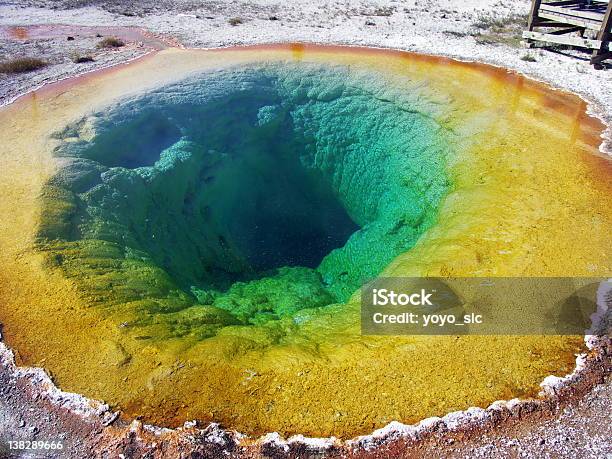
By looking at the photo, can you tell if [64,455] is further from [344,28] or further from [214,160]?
→ [344,28]

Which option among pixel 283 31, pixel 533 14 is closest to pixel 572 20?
pixel 533 14

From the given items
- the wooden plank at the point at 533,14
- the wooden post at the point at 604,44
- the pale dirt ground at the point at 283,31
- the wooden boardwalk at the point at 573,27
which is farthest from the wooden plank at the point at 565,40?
the wooden plank at the point at 533,14

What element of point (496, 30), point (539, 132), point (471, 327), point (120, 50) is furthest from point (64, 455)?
point (496, 30)

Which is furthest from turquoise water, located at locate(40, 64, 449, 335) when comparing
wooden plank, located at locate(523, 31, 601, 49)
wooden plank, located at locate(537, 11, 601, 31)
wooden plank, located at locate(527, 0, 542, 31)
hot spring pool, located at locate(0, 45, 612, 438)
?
wooden plank, located at locate(537, 11, 601, 31)

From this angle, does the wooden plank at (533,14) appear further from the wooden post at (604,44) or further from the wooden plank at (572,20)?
the wooden post at (604,44)

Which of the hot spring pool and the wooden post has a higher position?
the wooden post

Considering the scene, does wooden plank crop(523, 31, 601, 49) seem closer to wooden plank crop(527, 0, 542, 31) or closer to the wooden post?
the wooden post
